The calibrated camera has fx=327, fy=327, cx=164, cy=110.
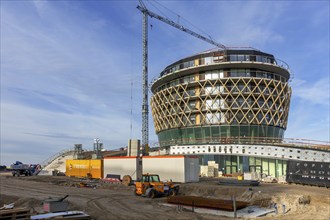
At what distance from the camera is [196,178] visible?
1629 inches

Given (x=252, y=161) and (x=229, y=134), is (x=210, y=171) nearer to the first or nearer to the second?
(x=252, y=161)

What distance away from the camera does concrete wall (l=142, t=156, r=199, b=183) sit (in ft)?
131

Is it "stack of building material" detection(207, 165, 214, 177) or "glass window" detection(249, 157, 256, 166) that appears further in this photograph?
"glass window" detection(249, 157, 256, 166)

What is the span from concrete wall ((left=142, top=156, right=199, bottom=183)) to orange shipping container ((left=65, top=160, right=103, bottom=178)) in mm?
11303

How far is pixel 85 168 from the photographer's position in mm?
54750

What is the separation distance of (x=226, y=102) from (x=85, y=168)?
30958 millimetres

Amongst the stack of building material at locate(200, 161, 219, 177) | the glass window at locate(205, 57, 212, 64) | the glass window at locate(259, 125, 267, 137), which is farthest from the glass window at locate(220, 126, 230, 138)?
the glass window at locate(205, 57, 212, 64)

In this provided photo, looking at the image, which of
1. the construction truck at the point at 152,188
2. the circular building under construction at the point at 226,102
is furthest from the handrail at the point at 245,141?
the construction truck at the point at 152,188

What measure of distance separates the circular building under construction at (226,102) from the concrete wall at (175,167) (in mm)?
20739

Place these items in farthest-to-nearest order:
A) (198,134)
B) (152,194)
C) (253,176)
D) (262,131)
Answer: (198,134) < (262,131) < (253,176) < (152,194)

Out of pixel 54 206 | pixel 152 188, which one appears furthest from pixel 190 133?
pixel 54 206

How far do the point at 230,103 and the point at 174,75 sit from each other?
583 inches

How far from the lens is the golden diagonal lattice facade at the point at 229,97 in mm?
66875

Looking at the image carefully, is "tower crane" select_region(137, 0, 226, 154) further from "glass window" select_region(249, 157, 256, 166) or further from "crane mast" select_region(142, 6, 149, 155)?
"glass window" select_region(249, 157, 256, 166)
